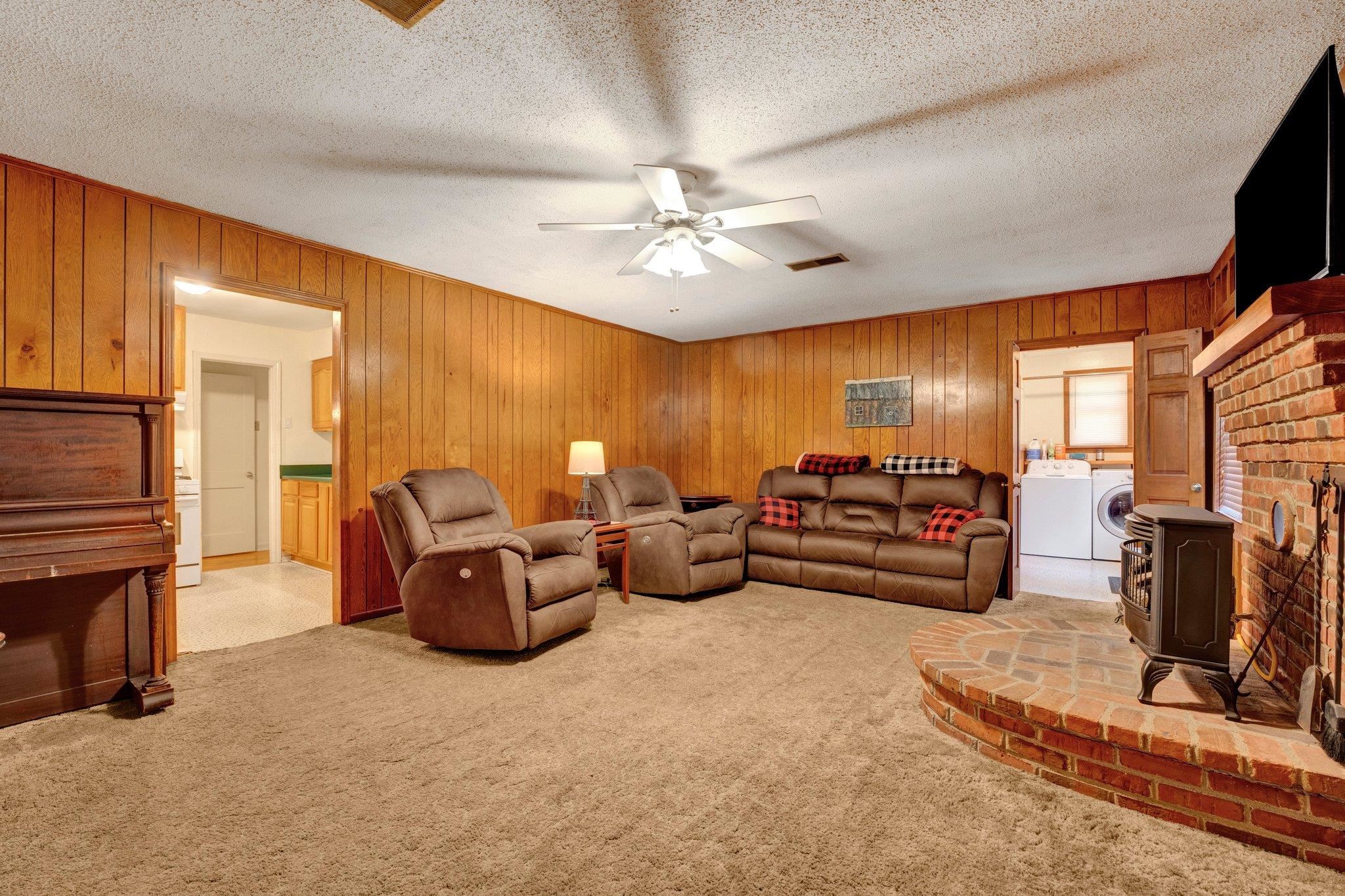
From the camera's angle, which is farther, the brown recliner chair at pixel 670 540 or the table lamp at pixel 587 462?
the table lamp at pixel 587 462

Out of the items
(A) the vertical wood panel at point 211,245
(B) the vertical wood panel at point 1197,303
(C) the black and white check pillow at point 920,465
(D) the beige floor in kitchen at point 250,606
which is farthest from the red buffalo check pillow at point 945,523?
(A) the vertical wood panel at point 211,245

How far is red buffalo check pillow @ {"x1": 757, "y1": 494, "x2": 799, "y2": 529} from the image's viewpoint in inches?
198

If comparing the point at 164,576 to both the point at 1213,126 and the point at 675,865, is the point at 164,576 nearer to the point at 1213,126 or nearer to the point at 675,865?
the point at 675,865

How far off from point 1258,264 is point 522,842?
3.09 m

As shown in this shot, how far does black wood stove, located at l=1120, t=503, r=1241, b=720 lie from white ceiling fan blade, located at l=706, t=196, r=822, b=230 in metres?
1.68

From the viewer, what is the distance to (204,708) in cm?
245

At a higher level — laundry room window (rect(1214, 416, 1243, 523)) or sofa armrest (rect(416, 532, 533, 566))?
laundry room window (rect(1214, 416, 1243, 523))

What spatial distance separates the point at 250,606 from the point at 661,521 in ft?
9.54

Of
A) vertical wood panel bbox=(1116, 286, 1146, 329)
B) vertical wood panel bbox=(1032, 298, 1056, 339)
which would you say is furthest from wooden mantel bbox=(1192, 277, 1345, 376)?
vertical wood panel bbox=(1032, 298, 1056, 339)

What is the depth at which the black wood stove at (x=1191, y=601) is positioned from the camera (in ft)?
6.27

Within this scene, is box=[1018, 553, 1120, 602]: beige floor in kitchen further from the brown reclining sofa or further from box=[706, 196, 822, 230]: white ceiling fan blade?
box=[706, 196, 822, 230]: white ceiling fan blade

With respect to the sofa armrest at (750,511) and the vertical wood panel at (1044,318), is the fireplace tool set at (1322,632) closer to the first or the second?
the vertical wood panel at (1044,318)

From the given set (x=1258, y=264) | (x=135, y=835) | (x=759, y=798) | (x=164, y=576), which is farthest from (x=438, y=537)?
(x=1258, y=264)

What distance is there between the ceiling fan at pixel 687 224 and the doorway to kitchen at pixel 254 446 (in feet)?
10.1
